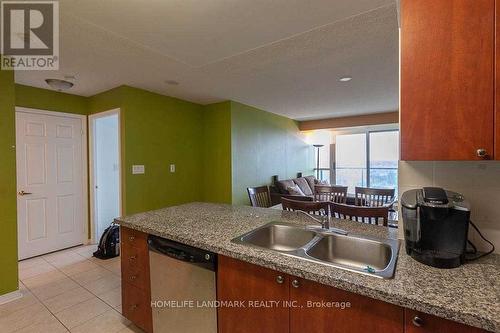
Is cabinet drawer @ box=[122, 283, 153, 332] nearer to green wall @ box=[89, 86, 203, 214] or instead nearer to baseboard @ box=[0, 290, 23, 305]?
baseboard @ box=[0, 290, 23, 305]

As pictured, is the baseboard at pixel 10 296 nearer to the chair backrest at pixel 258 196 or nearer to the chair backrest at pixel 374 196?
the chair backrest at pixel 258 196

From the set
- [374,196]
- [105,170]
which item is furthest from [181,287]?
[105,170]

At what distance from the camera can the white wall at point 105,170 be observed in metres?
3.86

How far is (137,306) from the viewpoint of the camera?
181 cm

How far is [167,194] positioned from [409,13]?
3.59 metres

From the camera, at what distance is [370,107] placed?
4781mm

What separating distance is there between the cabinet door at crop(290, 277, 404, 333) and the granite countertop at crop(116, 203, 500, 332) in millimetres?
58

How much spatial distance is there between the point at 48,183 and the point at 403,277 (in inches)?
165

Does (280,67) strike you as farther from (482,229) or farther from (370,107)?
(370,107)

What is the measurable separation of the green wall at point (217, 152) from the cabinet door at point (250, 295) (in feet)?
9.21

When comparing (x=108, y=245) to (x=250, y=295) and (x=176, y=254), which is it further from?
(x=250, y=295)

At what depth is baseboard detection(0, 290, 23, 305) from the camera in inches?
89.3

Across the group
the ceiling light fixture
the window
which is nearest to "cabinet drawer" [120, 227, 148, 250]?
the ceiling light fixture

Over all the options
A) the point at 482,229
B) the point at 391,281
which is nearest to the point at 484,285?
the point at 391,281
